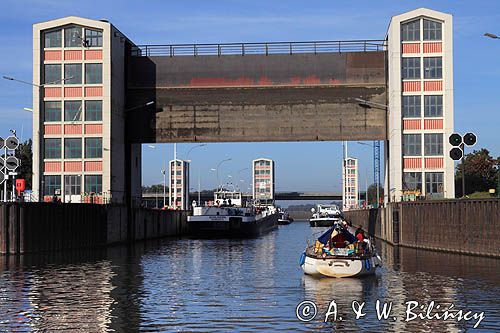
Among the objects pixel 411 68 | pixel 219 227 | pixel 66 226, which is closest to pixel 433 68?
pixel 411 68

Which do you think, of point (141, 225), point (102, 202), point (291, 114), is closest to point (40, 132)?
point (102, 202)

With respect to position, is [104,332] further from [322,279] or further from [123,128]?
[123,128]

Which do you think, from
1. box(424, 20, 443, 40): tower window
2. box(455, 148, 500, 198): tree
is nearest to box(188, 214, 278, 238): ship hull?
box(424, 20, 443, 40): tower window

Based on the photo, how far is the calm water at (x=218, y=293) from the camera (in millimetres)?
24250

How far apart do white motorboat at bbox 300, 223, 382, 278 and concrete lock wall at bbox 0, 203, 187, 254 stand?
2290 centimetres

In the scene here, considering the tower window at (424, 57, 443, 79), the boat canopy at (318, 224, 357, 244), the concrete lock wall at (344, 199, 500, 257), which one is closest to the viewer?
the boat canopy at (318, 224, 357, 244)

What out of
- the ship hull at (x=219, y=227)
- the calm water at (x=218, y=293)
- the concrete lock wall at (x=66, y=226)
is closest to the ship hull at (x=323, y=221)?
the ship hull at (x=219, y=227)

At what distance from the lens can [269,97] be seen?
7406 cm

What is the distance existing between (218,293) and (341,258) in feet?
27.0

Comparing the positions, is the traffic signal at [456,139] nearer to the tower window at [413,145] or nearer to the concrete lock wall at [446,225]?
the concrete lock wall at [446,225]

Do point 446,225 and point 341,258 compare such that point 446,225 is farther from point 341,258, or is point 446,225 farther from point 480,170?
point 480,170

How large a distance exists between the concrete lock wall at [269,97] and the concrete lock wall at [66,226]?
9869 millimetres

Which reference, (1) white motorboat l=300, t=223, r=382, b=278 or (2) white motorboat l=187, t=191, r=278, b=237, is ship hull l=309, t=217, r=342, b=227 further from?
(1) white motorboat l=300, t=223, r=382, b=278

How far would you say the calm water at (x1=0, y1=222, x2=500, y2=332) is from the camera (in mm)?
24250
